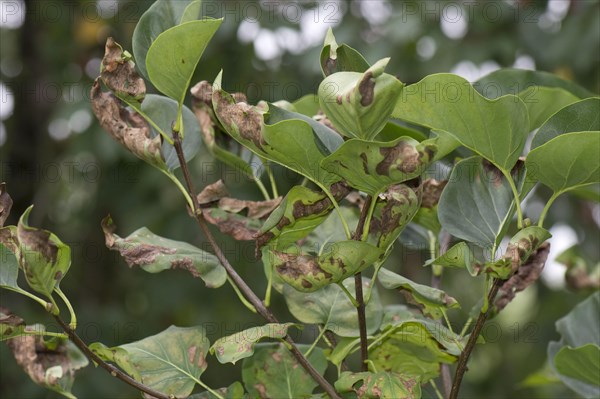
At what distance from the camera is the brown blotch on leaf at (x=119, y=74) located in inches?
20.3

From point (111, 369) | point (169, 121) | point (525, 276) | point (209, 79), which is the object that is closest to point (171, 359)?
point (111, 369)

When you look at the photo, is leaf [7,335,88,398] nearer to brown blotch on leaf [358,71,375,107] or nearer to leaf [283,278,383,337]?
leaf [283,278,383,337]

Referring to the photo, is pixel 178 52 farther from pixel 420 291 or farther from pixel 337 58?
pixel 420 291

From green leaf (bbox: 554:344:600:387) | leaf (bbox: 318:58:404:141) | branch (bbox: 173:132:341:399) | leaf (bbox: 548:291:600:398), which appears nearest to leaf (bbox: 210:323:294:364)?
branch (bbox: 173:132:341:399)

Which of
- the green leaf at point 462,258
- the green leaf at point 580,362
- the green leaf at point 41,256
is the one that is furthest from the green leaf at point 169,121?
the green leaf at point 580,362

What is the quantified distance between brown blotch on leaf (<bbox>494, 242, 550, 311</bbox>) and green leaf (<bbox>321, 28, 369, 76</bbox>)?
0.23 metres

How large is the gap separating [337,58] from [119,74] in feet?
0.48

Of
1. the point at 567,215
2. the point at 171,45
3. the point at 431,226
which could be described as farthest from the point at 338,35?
the point at 171,45

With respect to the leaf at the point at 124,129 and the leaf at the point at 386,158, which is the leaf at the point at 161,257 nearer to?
the leaf at the point at 124,129

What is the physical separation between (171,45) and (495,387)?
2.74 metres

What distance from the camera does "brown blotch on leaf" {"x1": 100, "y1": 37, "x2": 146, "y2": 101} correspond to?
20.3 inches

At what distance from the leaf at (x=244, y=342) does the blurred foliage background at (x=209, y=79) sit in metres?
1.31

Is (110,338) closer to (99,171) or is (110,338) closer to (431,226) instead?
(99,171)

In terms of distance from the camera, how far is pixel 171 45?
495 millimetres
